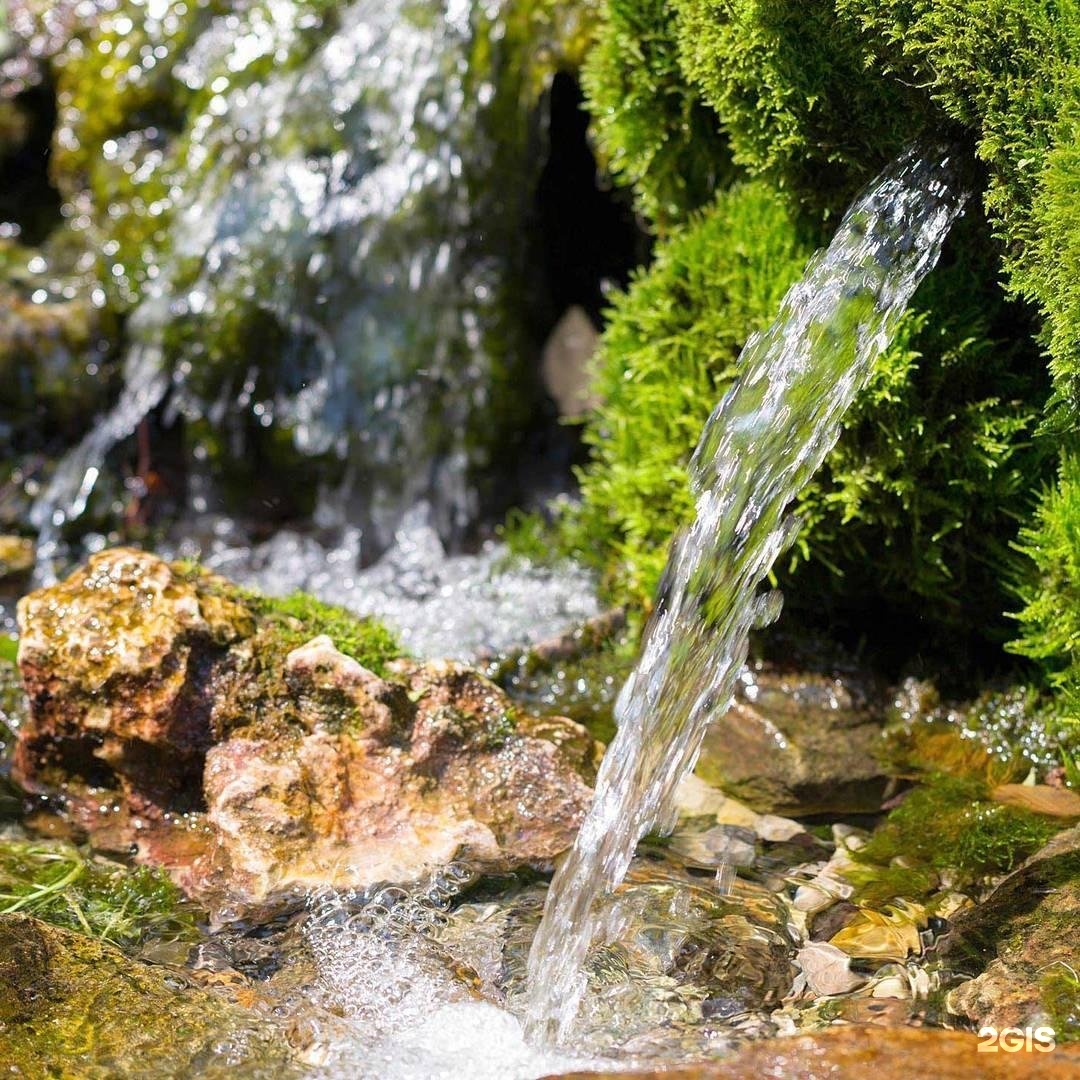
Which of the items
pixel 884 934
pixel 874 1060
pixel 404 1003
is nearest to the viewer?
pixel 874 1060

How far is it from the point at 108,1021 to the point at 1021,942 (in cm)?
215

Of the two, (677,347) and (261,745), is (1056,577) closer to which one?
(677,347)

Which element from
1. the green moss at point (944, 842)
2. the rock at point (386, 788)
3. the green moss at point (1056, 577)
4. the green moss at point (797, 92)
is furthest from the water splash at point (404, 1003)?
the green moss at point (797, 92)

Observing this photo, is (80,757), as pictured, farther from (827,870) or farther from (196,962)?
(827,870)

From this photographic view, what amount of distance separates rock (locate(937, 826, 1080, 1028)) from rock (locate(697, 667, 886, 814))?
0.74 metres

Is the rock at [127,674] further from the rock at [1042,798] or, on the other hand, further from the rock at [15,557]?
the rock at [1042,798]

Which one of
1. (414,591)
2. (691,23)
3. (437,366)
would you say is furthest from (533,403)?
(691,23)

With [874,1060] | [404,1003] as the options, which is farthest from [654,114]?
[874,1060]

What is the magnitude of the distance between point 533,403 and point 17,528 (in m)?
2.83

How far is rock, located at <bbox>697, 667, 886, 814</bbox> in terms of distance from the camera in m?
3.96

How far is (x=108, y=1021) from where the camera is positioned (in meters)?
2.72

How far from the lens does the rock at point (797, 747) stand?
3.96 meters

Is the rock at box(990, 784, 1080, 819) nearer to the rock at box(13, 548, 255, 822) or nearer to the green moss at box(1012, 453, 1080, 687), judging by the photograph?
the green moss at box(1012, 453, 1080, 687)

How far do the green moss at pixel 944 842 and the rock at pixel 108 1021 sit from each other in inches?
67.5
